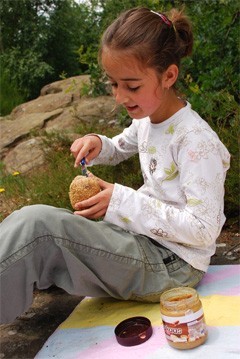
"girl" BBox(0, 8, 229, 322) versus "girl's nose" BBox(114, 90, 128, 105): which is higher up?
"girl's nose" BBox(114, 90, 128, 105)

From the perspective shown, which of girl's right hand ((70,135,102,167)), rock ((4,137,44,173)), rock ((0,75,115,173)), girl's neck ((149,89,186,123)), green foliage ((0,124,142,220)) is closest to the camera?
girl's neck ((149,89,186,123))

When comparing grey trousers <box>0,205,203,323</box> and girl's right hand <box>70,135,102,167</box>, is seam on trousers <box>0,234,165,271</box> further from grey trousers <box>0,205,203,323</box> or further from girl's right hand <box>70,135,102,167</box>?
girl's right hand <box>70,135,102,167</box>

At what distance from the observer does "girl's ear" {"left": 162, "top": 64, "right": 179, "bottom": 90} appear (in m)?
1.87

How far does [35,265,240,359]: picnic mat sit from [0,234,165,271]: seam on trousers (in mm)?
223

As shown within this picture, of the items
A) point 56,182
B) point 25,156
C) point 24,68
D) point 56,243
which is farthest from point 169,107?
point 24,68

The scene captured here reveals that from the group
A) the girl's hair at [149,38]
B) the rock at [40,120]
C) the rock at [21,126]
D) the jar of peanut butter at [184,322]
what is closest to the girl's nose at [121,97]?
the girl's hair at [149,38]

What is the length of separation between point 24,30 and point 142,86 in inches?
200

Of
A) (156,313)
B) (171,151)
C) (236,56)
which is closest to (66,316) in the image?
(156,313)

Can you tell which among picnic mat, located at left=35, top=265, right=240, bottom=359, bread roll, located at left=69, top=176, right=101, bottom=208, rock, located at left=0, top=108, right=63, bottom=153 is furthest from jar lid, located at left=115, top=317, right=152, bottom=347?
rock, located at left=0, top=108, right=63, bottom=153

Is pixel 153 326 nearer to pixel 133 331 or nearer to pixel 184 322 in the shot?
pixel 133 331

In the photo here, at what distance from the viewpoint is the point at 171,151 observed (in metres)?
1.90

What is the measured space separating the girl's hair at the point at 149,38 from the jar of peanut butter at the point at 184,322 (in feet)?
2.58

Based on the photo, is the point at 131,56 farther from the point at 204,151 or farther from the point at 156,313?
the point at 156,313

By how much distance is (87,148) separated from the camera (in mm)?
2117
